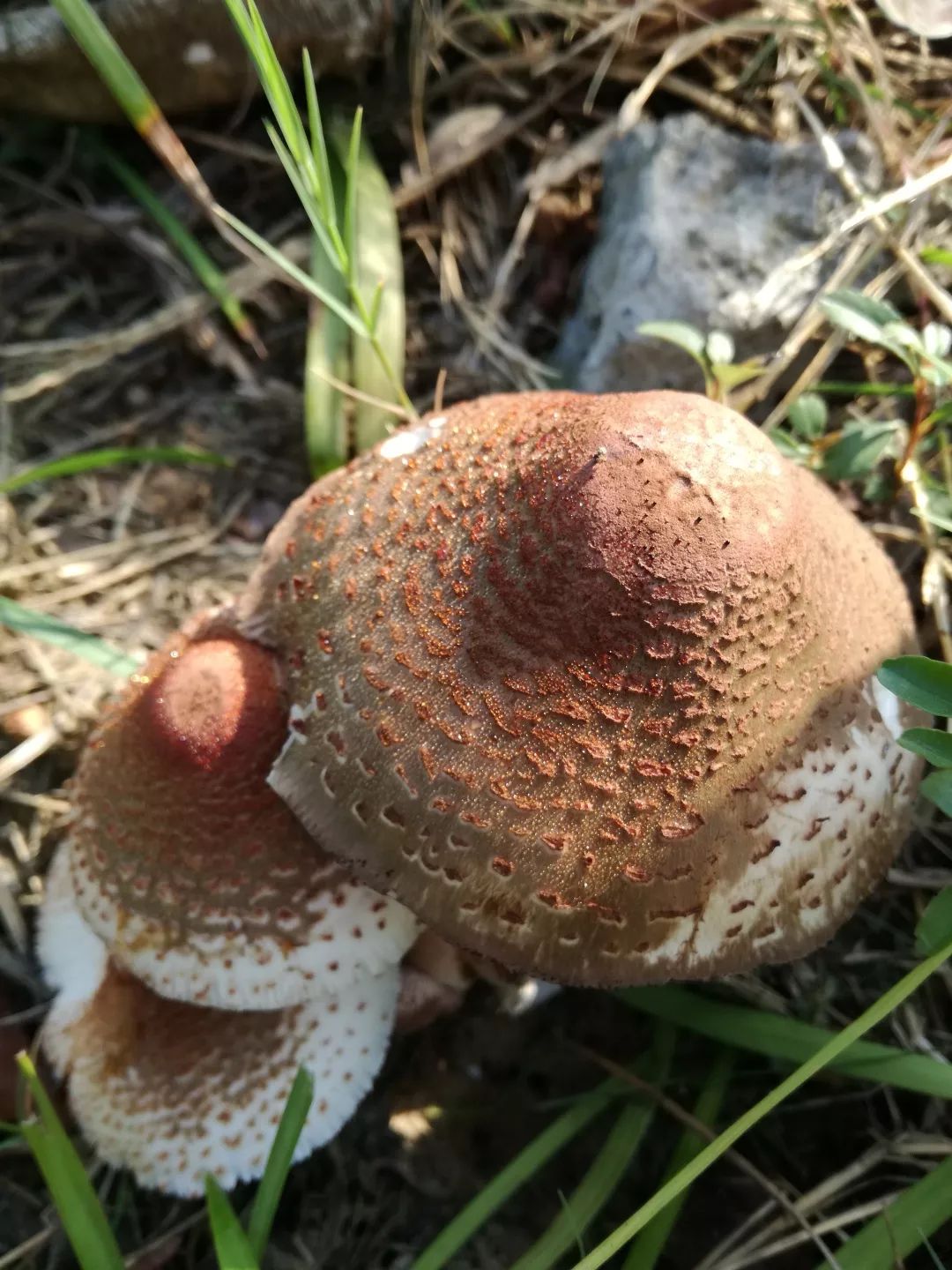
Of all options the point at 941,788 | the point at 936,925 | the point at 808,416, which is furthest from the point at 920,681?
the point at 808,416

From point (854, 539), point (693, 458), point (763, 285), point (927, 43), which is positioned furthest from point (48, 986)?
point (927, 43)

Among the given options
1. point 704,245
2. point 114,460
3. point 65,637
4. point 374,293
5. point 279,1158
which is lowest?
point 279,1158

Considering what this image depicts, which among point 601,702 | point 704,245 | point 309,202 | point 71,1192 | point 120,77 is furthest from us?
point 704,245

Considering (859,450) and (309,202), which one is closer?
(309,202)

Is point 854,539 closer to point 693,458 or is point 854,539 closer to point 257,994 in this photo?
point 693,458

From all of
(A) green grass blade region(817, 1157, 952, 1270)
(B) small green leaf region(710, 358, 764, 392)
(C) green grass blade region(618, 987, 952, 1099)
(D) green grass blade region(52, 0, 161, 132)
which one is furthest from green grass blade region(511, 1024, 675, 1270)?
(D) green grass blade region(52, 0, 161, 132)

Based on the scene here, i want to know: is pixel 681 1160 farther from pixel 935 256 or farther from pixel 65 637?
pixel 935 256

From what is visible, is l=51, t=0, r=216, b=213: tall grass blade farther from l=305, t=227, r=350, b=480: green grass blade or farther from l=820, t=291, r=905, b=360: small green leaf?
l=820, t=291, r=905, b=360: small green leaf

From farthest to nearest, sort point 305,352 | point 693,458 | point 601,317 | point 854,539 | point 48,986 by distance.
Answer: point 305,352
point 601,317
point 48,986
point 854,539
point 693,458
